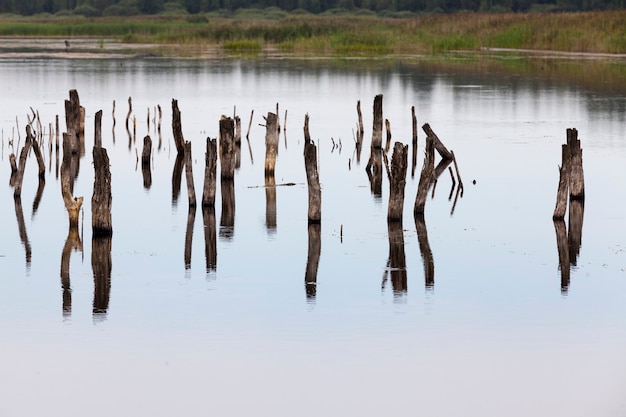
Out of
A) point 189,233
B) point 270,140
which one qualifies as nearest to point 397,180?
point 189,233

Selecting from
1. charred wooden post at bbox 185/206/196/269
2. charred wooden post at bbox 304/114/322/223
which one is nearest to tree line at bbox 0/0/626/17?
charred wooden post at bbox 185/206/196/269

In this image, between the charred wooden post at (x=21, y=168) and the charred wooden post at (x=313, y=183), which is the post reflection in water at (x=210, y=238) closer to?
the charred wooden post at (x=313, y=183)

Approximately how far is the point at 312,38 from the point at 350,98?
28.2 m

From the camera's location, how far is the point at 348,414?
31.2ft

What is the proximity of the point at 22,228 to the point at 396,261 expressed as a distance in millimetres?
4863

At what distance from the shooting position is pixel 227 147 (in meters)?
18.1

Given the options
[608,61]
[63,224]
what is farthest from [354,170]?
[608,61]

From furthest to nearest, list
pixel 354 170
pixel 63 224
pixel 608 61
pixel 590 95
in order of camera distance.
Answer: pixel 608 61
pixel 590 95
pixel 354 170
pixel 63 224

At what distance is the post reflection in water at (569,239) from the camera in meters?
13.9

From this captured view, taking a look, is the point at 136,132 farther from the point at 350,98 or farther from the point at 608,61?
the point at 608,61

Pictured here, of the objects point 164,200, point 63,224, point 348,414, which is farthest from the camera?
point 164,200

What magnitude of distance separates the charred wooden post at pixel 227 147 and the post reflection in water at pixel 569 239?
178 inches

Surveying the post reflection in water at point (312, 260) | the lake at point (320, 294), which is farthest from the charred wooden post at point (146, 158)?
the post reflection in water at point (312, 260)

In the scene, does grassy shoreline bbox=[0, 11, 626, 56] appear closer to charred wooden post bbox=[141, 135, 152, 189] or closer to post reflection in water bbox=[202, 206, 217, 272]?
charred wooden post bbox=[141, 135, 152, 189]
